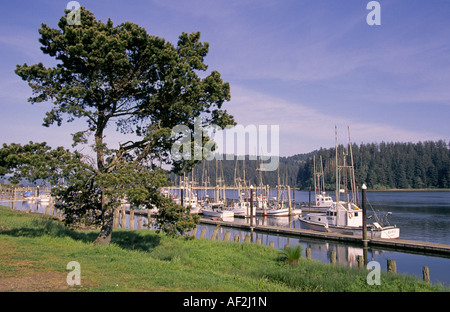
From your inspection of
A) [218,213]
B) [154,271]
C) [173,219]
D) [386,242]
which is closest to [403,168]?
[218,213]

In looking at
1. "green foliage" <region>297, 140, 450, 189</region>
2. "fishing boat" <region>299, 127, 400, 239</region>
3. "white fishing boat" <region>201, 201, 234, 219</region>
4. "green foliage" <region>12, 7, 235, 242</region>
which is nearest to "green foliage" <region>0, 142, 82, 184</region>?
"green foliage" <region>12, 7, 235, 242</region>

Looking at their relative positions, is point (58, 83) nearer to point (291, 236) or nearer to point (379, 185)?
point (291, 236)

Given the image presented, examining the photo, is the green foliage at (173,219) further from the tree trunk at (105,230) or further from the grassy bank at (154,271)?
the tree trunk at (105,230)

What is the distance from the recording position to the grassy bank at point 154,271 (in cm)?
995

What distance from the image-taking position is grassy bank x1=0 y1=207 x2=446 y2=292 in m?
9.95

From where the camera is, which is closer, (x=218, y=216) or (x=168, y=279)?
(x=168, y=279)

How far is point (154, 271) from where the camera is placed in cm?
1198

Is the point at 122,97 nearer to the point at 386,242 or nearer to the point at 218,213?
the point at 386,242

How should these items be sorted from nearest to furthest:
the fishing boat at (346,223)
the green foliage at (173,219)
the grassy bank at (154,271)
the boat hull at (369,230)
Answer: the grassy bank at (154,271), the green foliage at (173,219), the boat hull at (369,230), the fishing boat at (346,223)

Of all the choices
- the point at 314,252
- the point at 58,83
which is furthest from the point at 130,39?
the point at 314,252

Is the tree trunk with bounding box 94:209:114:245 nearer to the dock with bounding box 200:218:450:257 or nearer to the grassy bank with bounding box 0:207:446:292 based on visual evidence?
the grassy bank with bounding box 0:207:446:292

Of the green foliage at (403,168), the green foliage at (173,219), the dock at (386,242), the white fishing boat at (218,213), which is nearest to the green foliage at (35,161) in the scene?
the green foliage at (173,219)
